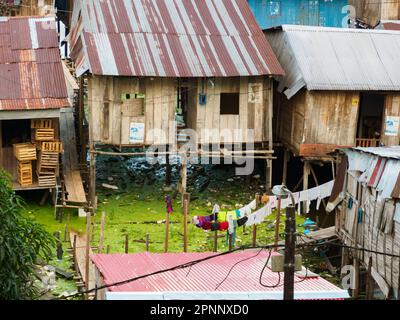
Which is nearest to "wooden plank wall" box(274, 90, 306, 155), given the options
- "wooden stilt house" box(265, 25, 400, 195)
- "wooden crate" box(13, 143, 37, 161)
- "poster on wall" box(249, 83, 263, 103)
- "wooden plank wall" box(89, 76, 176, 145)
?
"wooden stilt house" box(265, 25, 400, 195)

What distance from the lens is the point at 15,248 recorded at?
1376cm

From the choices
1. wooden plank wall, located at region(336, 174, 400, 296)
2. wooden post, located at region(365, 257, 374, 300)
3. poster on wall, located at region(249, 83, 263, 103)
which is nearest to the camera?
wooden plank wall, located at region(336, 174, 400, 296)

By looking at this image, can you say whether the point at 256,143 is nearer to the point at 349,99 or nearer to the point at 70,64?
the point at 349,99

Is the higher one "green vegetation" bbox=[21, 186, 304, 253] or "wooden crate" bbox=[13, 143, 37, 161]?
"wooden crate" bbox=[13, 143, 37, 161]

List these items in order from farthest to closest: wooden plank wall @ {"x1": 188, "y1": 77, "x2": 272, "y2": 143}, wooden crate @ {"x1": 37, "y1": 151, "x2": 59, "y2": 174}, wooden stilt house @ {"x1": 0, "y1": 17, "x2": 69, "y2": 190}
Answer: wooden plank wall @ {"x1": 188, "y1": 77, "x2": 272, "y2": 143} → wooden crate @ {"x1": 37, "y1": 151, "x2": 59, "y2": 174} → wooden stilt house @ {"x1": 0, "y1": 17, "x2": 69, "y2": 190}

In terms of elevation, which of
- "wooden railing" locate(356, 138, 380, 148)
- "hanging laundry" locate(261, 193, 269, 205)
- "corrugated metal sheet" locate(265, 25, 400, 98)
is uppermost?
"corrugated metal sheet" locate(265, 25, 400, 98)

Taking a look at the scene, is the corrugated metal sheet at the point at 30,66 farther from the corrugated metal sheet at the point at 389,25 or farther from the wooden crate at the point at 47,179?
the corrugated metal sheet at the point at 389,25

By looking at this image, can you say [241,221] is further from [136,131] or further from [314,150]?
[136,131]

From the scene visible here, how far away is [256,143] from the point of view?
2338 cm

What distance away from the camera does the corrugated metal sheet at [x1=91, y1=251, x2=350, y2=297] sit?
12.8 m

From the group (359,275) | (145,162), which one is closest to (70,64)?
(145,162)

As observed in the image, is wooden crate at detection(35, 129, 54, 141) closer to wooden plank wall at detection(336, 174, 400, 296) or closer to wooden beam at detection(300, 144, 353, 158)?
wooden beam at detection(300, 144, 353, 158)

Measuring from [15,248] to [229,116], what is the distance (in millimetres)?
10247

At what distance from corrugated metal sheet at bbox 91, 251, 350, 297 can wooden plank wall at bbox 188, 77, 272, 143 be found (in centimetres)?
807
